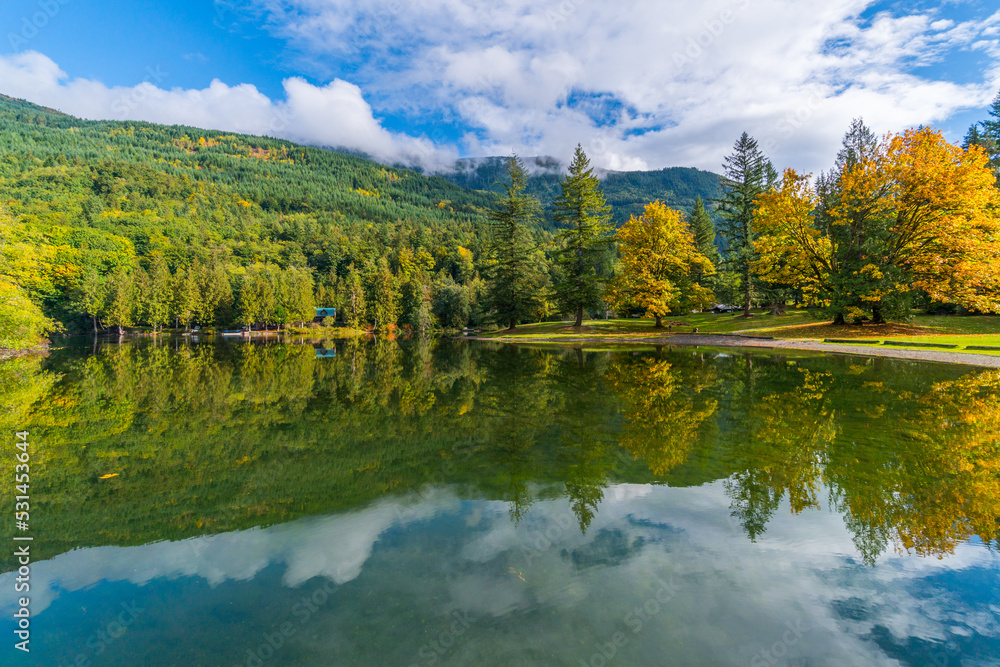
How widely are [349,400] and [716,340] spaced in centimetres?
2539

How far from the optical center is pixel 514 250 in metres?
43.7

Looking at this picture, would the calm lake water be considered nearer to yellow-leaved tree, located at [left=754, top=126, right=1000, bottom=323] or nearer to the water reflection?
the water reflection

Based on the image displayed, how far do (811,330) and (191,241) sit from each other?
12630 centimetres

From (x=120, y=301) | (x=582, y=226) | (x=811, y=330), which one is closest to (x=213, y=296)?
(x=120, y=301)

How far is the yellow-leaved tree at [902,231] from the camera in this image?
23453 millimetres

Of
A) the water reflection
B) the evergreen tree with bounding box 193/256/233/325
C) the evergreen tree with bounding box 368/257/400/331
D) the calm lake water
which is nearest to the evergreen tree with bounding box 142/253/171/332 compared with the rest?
the evergreen tree with bounding box 193/256/233/325

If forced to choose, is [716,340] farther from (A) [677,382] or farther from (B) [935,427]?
(B) [935,427]

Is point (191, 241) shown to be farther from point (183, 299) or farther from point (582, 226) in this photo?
point (582, 226)

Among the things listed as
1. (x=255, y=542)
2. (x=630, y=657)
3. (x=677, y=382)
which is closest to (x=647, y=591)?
(x=630, y=657)

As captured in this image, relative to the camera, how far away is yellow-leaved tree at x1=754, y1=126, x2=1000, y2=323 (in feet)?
76.9

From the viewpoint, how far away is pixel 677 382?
42.4ft

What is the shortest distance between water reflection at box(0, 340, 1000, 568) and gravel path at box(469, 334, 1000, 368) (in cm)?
404

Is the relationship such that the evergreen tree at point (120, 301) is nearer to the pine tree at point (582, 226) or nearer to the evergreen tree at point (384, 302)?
the evergreen tree at point (384, 302)

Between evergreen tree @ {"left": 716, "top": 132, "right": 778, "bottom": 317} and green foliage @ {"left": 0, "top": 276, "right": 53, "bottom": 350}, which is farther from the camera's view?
evergreen tree @ {"left": 716, "top": 132, "right": 778, "bottom": 317}
